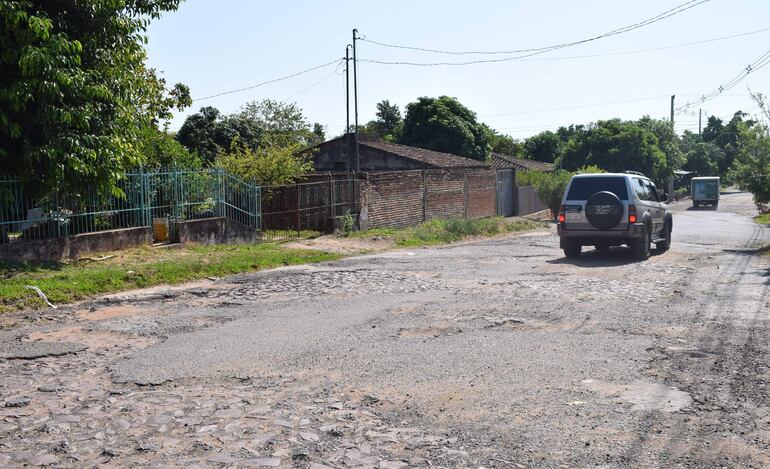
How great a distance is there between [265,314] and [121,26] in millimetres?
7521

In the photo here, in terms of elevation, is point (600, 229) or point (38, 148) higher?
point (38, 148)

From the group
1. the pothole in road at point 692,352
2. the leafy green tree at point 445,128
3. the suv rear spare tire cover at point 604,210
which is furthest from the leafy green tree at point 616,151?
the pothole in road at point 692,352

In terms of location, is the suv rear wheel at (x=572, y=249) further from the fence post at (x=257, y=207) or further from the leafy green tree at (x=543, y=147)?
the leafy green tree at (x=543, y=147)

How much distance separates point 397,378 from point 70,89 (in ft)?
30.8

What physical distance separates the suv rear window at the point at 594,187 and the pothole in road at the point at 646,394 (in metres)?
10.4

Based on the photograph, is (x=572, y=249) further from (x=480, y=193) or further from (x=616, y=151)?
(x=616, y=151)

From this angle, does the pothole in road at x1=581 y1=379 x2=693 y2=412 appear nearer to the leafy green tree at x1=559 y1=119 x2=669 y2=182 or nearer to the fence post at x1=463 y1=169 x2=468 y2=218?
the fence post at x1=463 y1=169 x2=468 y2=218

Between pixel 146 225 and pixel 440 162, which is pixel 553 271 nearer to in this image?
pixel 146 225

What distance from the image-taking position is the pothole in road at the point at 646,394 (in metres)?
6.07

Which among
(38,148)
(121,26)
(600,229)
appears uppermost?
(121,26)

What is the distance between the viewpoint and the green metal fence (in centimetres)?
1442

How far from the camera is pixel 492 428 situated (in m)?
5.62

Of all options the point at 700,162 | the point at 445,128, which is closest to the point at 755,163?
the point at 445,128

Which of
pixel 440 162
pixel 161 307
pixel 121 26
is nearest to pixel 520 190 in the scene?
pixel 440 162
